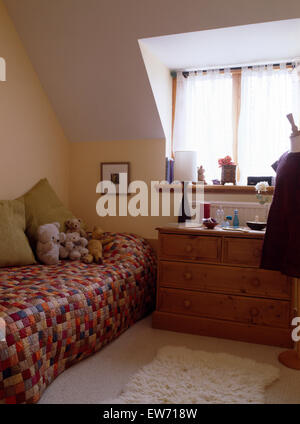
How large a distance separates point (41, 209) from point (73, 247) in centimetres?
44

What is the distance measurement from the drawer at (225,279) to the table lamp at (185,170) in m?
0.58

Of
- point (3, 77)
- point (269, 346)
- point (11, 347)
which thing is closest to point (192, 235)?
point (269, 346)

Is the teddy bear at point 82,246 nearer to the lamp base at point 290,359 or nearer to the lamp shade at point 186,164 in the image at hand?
the lamp shade at point 186,164

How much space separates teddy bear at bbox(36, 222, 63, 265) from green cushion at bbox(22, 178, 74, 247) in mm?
103

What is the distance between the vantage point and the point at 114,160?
356 cm

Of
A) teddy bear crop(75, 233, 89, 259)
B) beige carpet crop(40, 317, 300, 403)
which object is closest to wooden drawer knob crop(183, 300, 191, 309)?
beige carpet crop(40, 317, 300, 403)

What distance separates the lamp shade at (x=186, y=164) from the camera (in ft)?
10.4

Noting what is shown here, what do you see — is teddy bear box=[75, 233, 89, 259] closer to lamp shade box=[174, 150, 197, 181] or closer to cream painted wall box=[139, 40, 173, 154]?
lamp shade box=[174, 150, 197, 181]

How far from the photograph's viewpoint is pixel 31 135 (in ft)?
10.6

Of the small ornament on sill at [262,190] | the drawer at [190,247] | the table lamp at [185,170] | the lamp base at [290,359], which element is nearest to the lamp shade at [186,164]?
the table lamp at [185,170]

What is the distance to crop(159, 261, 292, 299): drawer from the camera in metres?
2.50

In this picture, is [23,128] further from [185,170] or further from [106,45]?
[185,170]

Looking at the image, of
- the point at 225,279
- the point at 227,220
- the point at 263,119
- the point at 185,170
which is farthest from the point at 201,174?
the point at 225,279

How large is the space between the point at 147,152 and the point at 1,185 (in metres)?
1.32
